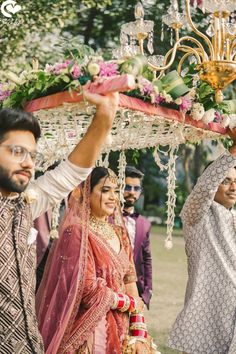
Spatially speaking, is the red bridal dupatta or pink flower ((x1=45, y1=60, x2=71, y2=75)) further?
the red bridal dupatta

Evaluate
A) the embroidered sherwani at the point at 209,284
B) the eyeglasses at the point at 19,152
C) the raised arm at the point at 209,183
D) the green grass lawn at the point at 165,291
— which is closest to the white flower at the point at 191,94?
the raised arm at the point at 209,183

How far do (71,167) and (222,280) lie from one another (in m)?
2.44

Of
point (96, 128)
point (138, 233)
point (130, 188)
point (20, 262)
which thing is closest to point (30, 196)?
point (20, 262)

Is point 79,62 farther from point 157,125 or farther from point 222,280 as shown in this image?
point 222,280

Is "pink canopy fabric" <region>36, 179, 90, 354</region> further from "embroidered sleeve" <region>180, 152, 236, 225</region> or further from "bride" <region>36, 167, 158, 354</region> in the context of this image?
"embroidered sleeve" <region>180, 152, 236, 225</region>

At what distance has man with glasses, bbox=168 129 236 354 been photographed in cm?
529

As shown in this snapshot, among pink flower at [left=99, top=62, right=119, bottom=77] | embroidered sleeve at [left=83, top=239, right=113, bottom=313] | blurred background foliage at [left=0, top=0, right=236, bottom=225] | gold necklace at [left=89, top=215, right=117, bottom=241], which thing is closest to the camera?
pink flower at [left=99, top=62, right=119, bottom=77]

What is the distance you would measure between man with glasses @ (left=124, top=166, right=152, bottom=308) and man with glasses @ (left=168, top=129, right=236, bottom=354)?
1.33 meters

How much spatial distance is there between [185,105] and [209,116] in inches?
8.8

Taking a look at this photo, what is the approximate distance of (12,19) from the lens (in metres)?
9.82

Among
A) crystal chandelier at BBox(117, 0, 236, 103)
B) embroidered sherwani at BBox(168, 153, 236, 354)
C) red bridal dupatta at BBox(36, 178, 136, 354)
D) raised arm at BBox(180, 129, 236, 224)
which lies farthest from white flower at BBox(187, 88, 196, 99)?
red bridal dupatta at BBox(36, 178, 136, 354)

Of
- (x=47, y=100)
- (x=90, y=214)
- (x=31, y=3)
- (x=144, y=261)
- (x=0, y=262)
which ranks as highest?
(x=47, y=100)

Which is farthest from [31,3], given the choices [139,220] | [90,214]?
[90,214]

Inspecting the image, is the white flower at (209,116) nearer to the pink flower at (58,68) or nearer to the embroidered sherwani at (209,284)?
the embroidered sherwani at (209,284)
